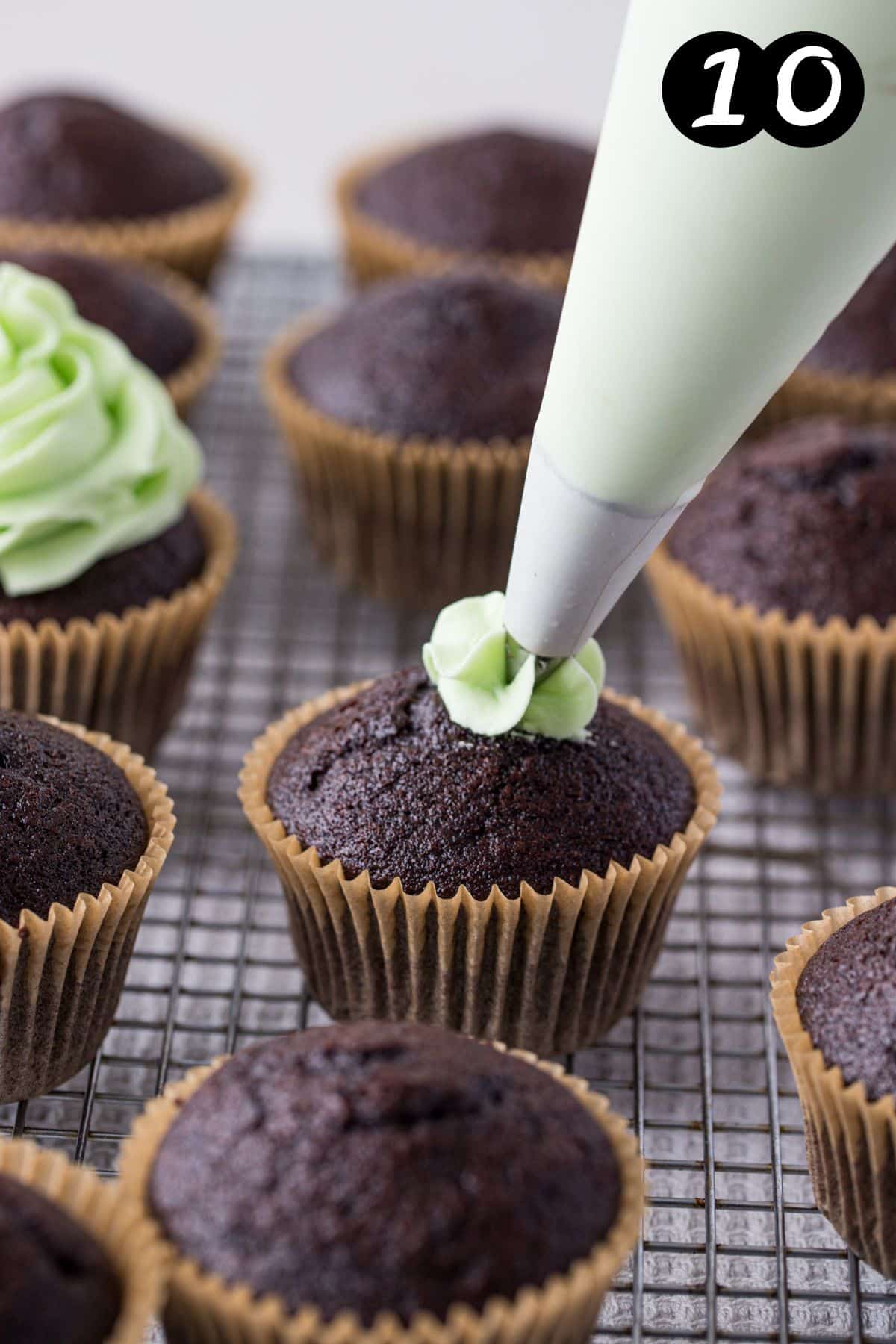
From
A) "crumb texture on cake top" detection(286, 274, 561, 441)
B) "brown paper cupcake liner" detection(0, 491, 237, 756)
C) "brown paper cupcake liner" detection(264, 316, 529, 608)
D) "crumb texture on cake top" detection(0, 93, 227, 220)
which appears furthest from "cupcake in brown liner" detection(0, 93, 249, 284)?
"brown paper cupcake liner" detection(0, 491, 237, 756)

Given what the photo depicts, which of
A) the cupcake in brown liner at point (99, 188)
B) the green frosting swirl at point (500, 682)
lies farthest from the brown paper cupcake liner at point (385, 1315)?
the cupcake in brown liner at point (99, 188)

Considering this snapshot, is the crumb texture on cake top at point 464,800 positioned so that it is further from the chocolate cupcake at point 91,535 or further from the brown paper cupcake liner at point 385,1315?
the chocolate cupcake at point 91,535

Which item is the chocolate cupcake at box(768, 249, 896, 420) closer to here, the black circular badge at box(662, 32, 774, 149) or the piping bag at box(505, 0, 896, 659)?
the piping bag at box(505, 0, 896, 659)

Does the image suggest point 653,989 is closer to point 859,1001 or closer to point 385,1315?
point 859,1001

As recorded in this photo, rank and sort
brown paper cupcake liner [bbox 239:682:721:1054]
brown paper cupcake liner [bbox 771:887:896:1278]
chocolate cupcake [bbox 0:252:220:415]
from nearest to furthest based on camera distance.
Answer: brown paper cupcake liner [bbox 771:887:896:1278]
brown paper cupcake liner [bbox 239:682:721:1054]
chocolate cupcake [bbox 0:252:220:415]

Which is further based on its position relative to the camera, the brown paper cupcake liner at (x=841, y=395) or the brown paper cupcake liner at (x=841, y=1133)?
the brown paper cupcake liner at (x=841, y=395)

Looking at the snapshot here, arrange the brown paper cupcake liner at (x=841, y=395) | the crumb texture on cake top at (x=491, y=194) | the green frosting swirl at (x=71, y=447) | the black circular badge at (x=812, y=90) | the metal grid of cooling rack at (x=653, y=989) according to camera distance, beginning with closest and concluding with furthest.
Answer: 1. the black circular badge at (x=812, y=90)
2. the metal grid of cooling rack at (x=653, y=989)
3. the green frosting swirl at (x=71, y=447)
4. the brown paper cupcake liner at (x=841, y=395)
5. the crumb texture on cake top at (x=491, y=194)
